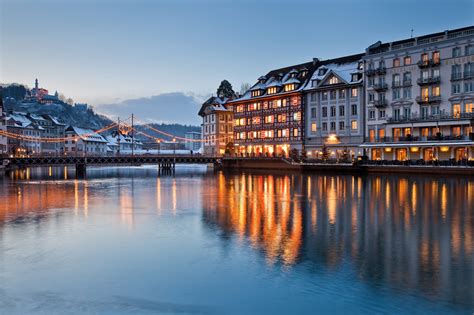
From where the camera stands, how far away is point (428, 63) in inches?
2694

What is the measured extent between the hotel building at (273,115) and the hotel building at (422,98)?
16.6 metres

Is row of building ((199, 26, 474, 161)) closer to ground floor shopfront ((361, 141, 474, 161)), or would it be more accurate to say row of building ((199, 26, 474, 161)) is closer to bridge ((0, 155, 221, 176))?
ground floor shopfront ((361, 141, 474, 161))

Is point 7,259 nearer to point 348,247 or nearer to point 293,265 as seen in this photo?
point 293,265

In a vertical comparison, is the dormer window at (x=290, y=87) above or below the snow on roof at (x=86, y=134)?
above

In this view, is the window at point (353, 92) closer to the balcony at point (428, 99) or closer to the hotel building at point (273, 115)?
the hotel building at point (273, 115)

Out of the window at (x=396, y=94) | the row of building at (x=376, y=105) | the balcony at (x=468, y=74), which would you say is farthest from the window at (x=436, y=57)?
the window at (x=396, y=94)

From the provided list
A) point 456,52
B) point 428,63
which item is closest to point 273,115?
point 428,63

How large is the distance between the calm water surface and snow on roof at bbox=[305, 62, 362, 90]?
180 feet

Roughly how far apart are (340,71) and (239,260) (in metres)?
73.2

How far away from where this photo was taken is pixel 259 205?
31.0 m

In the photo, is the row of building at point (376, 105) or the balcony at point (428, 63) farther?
the balcony at point (428, 63)

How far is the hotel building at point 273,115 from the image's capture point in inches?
3546

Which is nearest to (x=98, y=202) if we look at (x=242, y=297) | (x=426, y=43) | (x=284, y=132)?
(x=242, y=297)

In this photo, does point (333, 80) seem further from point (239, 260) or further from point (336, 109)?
point (239, 260)
